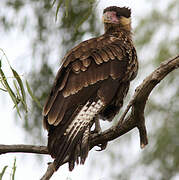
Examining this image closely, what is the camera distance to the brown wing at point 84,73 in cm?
310

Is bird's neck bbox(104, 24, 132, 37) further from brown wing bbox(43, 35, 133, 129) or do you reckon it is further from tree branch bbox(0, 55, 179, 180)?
tree branch bbox(0, 55, 179, 180)

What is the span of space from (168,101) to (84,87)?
8.29 ft

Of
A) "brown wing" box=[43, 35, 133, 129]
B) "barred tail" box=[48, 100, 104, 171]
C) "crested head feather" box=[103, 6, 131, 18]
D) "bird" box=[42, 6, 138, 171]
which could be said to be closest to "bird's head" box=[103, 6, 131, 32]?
"crested head feather" box=[103, 6, 131, 18]

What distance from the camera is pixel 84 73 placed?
331cm

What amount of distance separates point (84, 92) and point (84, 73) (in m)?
0.16

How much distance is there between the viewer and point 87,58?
3391 millimetres

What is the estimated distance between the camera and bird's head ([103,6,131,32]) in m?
4.06

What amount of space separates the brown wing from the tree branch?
248 mm

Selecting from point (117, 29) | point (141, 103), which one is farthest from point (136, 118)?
point (117, 29)

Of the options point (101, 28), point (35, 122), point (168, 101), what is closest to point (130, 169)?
point (168, 101)

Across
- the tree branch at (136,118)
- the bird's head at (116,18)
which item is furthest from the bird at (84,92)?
the bird's head at (116,18)

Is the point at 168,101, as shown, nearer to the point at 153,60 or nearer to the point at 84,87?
the point at 153,60

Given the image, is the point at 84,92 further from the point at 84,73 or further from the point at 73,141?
the point at 73,141

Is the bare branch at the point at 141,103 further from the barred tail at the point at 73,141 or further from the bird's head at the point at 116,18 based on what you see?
the bird's head at the point at 116,18
